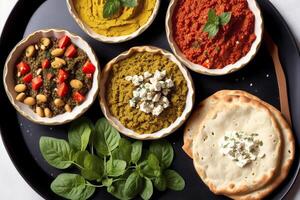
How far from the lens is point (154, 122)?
3.31 m

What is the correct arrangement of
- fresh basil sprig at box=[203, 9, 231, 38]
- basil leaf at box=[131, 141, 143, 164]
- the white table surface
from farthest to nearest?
the white table surface < basil leaf at box=[131, 141, 143, 164] < fresh basil sprig at box=[203, 9, 231, 38]

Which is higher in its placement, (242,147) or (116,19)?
(116,19)

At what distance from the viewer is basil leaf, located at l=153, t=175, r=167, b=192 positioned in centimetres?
330

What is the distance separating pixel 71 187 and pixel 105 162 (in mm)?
241

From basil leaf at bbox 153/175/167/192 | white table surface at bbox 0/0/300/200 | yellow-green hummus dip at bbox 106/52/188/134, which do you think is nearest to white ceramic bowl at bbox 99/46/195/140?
yellow-green hummus dip at bbox 106/52/188/134

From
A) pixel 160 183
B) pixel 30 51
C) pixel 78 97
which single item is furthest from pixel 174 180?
pixel 30 51

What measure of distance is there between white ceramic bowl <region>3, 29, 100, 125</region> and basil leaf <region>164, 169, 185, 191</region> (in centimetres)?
60

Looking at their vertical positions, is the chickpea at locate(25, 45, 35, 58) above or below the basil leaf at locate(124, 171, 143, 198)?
above

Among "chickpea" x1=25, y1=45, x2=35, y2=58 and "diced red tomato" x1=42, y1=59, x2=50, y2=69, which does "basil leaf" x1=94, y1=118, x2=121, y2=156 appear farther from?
"chickpea" x1=25, y1=45, x2=35, y2=58

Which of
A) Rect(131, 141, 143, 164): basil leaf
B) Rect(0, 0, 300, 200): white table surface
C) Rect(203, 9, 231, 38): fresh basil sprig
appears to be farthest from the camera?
Rect(0, 0, 300, 200): white table surface

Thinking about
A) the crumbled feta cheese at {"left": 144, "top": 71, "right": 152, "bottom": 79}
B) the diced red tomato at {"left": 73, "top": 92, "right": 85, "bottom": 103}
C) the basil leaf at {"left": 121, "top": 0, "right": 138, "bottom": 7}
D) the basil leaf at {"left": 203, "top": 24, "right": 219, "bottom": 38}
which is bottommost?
the diced red tomato at {"left": 73, "top": 92, "right": 85, "bottom": 103}

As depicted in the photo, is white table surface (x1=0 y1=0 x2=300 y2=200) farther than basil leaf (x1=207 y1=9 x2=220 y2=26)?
Yes

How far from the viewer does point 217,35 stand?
10.8 feet

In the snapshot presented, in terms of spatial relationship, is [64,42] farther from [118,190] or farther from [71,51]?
[118,190]
